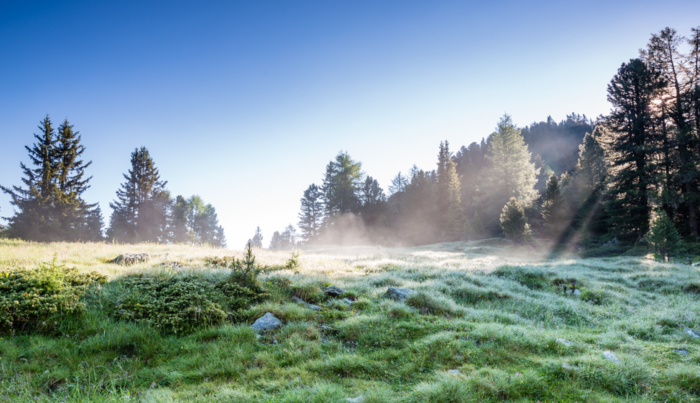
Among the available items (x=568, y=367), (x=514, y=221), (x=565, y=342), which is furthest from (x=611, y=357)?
(x=514, y=221)

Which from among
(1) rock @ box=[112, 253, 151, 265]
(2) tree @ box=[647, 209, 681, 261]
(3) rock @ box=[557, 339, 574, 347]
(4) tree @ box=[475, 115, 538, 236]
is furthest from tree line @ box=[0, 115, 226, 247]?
(4) tree @ box=[475, 115, 538, 236]

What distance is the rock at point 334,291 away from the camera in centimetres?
779

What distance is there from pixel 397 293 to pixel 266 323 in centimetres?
354

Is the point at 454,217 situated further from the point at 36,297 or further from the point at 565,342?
the point at 36,297

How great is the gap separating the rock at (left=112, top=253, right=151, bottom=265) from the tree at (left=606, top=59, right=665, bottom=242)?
37.5m

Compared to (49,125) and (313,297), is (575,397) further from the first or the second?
(49,125)

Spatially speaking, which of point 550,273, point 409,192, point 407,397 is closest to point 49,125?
point 407,397

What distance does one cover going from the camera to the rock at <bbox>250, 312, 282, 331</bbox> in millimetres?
5722

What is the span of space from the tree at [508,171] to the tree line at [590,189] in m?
0.15

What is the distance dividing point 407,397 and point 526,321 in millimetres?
4808

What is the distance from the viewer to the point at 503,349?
16.1 ft

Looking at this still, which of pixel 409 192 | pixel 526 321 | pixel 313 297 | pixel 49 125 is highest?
pixel 49 125

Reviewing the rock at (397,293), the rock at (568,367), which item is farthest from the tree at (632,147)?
the rock at (568,367)

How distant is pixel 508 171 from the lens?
43094 mm
